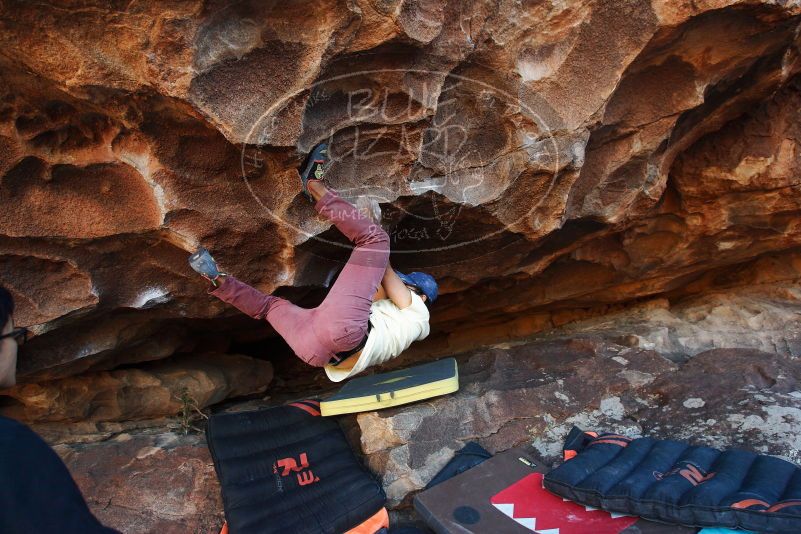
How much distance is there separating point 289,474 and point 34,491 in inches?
→ 48.2

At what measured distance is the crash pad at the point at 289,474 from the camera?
205cm

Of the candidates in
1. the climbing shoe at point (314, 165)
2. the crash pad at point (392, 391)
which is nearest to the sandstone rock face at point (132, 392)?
the crash pad at point (392, 391)

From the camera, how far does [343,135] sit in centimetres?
207

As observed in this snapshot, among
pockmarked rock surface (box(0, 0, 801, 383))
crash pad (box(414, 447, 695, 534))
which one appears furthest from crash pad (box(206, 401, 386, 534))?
pockmarked rock surface (box(0, 0, 801, 383))

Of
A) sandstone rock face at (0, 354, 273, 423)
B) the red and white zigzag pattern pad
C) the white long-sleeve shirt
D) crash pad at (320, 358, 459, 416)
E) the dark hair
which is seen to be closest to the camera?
the dark hair

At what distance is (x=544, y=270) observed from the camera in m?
3.24

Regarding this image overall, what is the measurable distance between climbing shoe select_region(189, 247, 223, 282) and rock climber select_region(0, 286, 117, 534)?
0.94 meters

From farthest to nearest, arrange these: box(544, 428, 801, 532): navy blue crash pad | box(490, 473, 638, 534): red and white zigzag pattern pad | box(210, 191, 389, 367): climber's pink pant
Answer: box(210, 191, 389, 367): climber's pink pant → box(490, 473, 638, 534): red and white zigzag pattern pad → box(544, 428, 801, 532): navy blue crash pad

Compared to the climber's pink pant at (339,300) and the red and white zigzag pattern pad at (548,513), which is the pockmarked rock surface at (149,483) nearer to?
the climber's pink pant at (339,300)

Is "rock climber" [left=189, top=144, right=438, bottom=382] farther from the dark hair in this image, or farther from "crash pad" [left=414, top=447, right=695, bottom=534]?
the dark hair

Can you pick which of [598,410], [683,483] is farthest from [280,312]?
[683,483]

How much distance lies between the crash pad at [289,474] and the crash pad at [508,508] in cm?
26

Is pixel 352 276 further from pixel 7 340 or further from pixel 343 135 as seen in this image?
pixel 7 340

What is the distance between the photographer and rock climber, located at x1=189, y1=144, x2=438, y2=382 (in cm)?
205
